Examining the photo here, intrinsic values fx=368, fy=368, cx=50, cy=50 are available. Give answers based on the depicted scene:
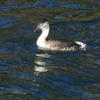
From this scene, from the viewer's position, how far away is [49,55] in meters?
13.0

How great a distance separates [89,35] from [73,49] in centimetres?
168

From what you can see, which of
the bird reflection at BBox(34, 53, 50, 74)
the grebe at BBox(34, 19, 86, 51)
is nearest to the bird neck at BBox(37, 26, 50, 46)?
the grebe at BBox(34, 19, 86, 51)

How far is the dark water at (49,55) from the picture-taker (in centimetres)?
1016

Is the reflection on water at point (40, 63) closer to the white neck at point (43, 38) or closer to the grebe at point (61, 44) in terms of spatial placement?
the grebe at point (61, 44)

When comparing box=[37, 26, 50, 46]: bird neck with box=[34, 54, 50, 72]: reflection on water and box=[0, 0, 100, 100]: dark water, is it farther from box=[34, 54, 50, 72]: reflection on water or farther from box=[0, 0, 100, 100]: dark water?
box=[34, 54, 50, 72]: reflection on water

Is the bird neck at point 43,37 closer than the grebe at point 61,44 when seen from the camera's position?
No

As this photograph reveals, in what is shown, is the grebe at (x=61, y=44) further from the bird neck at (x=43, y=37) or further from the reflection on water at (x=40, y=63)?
the reflection on water at (x=40, y=63)

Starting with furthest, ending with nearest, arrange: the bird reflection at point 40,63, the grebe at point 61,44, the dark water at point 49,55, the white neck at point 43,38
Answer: the white neck at point 43,38 → the grebe at point 61,44 → the bird reflection at point 40,63 → the dark water at point 49,55

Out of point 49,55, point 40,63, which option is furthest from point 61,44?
point 40,63

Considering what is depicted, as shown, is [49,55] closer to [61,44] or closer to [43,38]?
[61,44]

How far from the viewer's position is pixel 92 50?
13.4 metres

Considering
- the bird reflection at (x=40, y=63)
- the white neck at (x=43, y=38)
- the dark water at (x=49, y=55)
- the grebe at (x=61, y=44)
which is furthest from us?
the white neck at (x=43, y=38)

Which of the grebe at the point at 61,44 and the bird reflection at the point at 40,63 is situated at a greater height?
the grebe at the point at 61,44

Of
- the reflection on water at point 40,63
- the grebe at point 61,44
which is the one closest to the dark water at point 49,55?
the reflection on water at point 40,63
